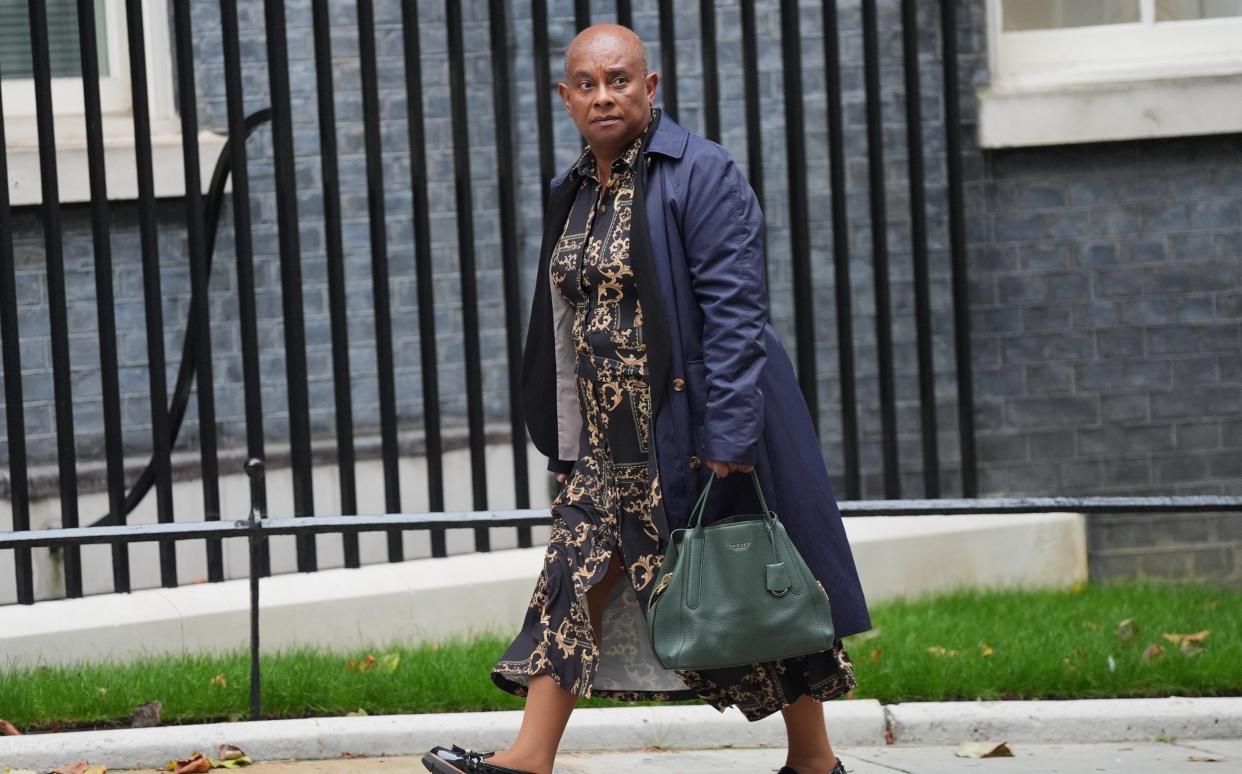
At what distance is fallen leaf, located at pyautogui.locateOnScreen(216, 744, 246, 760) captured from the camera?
15.9 ft

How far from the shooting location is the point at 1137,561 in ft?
26.0

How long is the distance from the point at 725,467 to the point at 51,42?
482 centimetres

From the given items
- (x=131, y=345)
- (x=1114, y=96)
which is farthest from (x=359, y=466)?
(x=1114, y=96)

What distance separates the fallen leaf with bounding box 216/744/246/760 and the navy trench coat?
157cm

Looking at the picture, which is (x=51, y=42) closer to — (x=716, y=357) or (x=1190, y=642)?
(x=716, y=357)

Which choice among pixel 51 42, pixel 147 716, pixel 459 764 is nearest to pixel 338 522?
pixel 147 716

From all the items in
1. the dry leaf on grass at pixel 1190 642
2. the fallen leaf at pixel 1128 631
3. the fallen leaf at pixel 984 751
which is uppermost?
the fallen leaf at pixel 1128 631

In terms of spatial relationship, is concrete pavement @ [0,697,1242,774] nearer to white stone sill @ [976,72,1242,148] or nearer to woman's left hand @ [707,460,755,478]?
woman's left hand @ [707,460,755,478]

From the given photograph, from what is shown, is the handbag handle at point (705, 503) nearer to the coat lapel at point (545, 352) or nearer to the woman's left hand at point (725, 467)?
the woman's left hand at point (725, 467)

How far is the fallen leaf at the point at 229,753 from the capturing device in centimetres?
486

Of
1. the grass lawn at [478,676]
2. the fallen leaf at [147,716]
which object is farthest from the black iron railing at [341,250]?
the fallen leaf at [147,716]

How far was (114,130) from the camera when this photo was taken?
7.31 meters

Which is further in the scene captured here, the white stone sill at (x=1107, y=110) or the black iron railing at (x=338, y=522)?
the white stone sill at (x=1107, y=110)

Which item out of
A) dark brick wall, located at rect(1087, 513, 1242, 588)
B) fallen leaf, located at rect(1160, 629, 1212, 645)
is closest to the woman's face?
fallen leaf, located at rect(1160, 629, 1212, 645)
